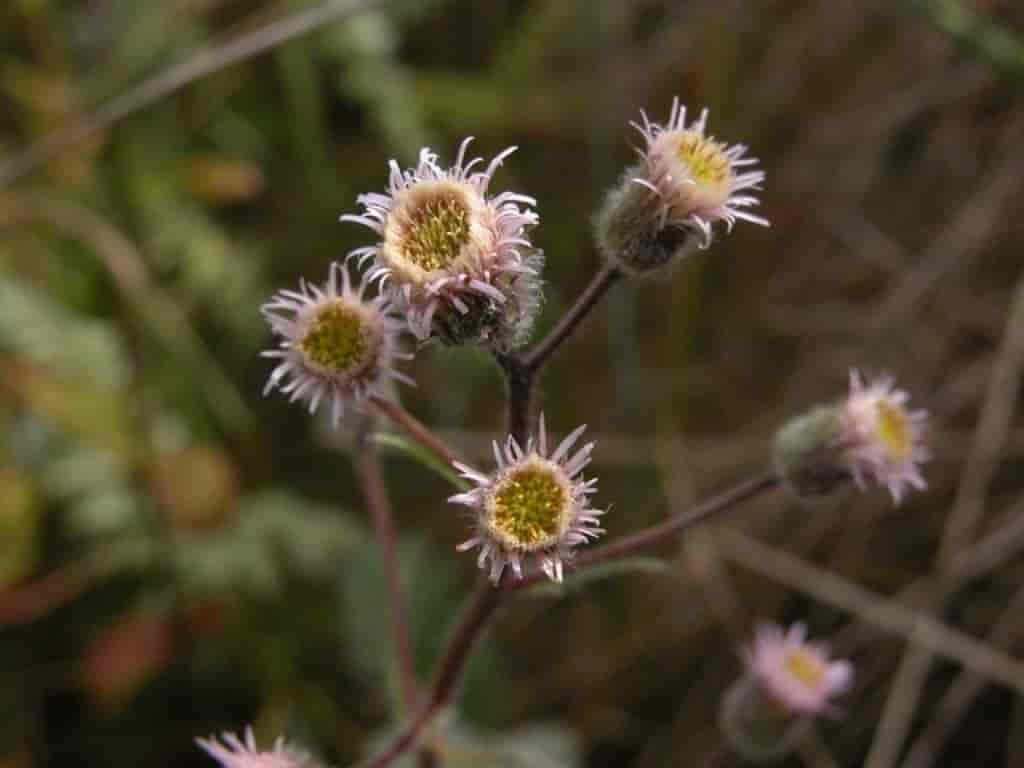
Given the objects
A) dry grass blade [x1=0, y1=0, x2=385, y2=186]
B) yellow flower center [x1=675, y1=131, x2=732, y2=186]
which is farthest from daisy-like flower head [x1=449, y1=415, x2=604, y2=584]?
dry grass blade [x1=0, y1=0, x2=385, y2=186]

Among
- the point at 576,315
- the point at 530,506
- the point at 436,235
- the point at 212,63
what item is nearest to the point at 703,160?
the point at 576,315

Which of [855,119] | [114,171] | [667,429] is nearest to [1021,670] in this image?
[667,429]

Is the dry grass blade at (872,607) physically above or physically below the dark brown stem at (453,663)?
above

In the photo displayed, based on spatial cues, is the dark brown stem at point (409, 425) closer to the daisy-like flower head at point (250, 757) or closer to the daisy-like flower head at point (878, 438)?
the daisy-like flower head at point (250, 757)

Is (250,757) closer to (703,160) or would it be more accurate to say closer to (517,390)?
(517,390)

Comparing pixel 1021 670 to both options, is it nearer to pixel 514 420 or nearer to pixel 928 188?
pixel 928 188

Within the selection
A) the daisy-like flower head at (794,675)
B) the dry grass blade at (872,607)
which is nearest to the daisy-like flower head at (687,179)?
the daisy-like flower head at (794,675)

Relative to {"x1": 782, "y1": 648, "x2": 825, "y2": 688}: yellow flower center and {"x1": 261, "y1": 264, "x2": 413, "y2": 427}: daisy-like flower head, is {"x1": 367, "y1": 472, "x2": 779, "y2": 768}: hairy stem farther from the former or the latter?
{"x1": 782, "y1": 648, "x2": 825, "y2": 688}: yellow flower center
